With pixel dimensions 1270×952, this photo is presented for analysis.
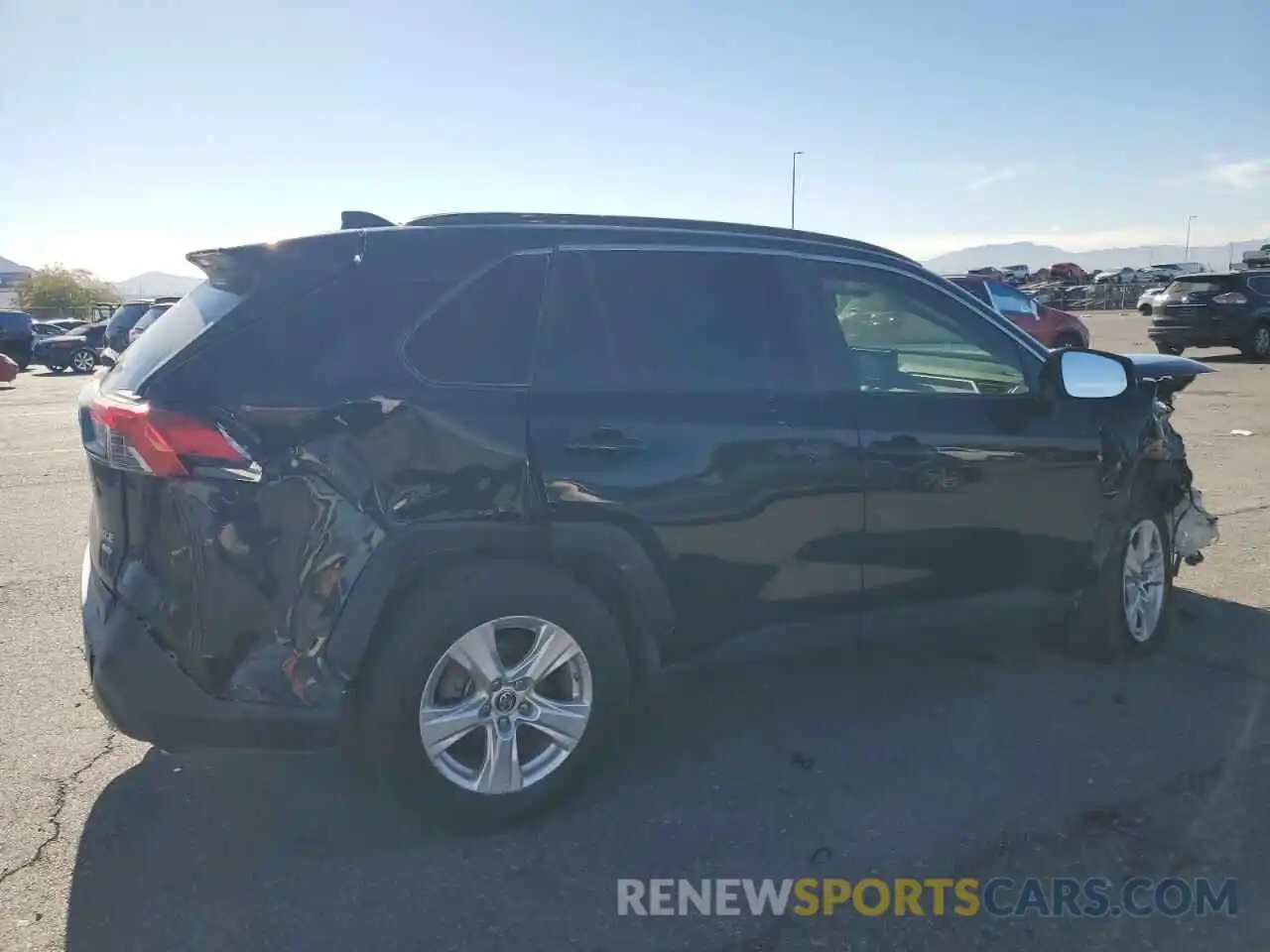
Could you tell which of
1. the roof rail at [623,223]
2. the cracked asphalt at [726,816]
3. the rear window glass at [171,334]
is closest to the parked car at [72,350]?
the cracked asphalt at [726,816]

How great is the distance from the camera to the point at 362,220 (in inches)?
139

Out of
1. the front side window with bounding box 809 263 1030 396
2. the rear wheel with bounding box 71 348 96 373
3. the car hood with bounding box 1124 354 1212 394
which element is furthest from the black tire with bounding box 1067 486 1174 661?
the rear wheel with bounding box 71 348 96 373

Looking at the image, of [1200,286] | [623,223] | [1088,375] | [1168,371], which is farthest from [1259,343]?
[623,223]

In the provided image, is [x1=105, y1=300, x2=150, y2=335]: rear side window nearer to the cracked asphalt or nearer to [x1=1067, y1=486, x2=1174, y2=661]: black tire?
the cracked asphalt

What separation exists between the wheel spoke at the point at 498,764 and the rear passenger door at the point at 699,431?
69 centimetres

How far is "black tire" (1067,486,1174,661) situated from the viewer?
459 centimetres

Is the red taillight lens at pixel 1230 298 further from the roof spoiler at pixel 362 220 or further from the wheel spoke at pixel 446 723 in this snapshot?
the wheel spoke at pixel 446 723

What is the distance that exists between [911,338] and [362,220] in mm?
2137

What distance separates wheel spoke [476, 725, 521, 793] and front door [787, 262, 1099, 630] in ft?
4.72

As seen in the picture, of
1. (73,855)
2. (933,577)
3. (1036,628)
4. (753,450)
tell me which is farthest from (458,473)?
(1036,628)

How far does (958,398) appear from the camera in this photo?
4.11m

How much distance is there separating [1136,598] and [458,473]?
3.29 meters

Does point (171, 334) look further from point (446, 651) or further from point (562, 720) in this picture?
point (562, 720)

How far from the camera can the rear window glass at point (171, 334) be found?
10.2 ft
